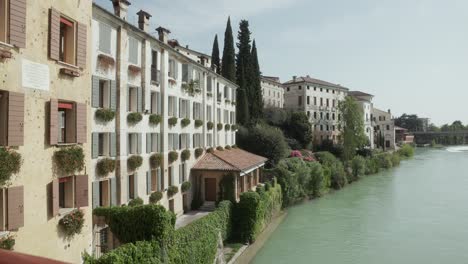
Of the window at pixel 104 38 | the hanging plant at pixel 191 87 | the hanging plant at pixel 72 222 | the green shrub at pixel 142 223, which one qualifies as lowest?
the green shrub at pixel 142 223

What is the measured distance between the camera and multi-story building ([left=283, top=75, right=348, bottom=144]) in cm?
7781

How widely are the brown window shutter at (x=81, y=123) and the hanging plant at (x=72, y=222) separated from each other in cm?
211

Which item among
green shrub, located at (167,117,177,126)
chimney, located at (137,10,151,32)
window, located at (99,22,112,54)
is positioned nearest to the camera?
window, located at (99,22,112,54)

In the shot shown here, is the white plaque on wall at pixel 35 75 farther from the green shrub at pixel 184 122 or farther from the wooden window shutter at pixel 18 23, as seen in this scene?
the green shrub at pixel 184 122

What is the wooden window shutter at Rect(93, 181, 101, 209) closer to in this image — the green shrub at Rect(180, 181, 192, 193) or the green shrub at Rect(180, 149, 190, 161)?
the green shrub at Rect(180, 181, 192, 193)

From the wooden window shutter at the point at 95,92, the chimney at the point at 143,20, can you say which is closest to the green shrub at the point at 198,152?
the chimney at the point at 143,20

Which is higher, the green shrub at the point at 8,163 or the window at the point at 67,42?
the window at the point at 67,42

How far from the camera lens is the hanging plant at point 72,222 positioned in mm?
11188

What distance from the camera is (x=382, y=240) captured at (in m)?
28.6

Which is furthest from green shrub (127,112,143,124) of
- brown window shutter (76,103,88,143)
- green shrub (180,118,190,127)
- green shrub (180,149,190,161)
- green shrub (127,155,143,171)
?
brown window shutter (76,103,88,143)

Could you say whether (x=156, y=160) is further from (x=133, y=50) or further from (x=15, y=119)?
(x=15, y=119)

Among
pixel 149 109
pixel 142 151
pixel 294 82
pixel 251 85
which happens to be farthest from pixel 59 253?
pixel 294 82

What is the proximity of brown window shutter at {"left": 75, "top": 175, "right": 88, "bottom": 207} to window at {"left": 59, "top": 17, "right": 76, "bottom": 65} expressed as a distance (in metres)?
3.37

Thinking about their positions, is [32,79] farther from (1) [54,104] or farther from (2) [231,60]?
(2) [231,60]
